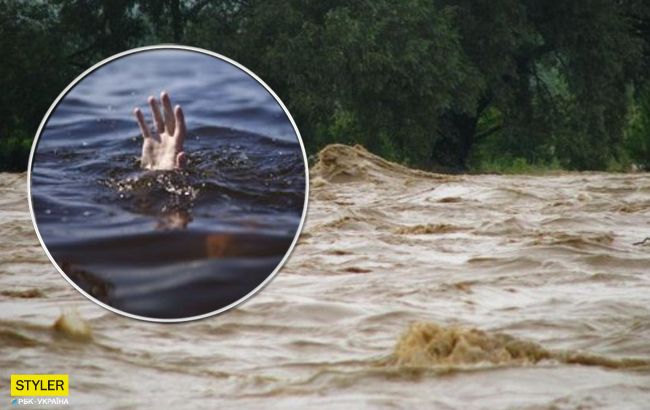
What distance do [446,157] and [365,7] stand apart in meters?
5.81

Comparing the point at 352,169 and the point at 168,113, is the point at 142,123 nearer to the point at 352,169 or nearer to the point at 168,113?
the point at 168,113

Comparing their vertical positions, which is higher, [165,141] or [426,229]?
[165,141]

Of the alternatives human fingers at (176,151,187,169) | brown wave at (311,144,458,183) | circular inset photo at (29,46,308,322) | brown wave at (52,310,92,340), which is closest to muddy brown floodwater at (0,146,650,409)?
brown wave at (52,310,92,340)

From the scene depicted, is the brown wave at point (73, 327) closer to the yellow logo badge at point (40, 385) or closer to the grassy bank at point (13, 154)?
the yellow logo badge at point (40, 385)

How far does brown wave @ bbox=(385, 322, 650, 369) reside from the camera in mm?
3719

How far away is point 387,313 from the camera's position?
4680mm

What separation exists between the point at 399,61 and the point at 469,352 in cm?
1993

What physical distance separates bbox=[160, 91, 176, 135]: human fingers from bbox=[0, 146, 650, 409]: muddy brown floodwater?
0.74 metres

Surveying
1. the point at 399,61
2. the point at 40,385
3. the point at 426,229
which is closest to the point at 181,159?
the point at 40,385

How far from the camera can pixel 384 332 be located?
436 cm

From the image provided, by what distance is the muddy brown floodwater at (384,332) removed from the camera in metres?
3.41

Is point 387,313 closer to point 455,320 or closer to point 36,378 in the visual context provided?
point 455,320

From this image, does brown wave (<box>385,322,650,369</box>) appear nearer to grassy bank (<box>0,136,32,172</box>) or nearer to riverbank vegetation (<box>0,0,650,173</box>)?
riverbank vegetation (<box>0,0,650,173</box>)

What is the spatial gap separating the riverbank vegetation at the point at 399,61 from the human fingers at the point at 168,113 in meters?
19.5
